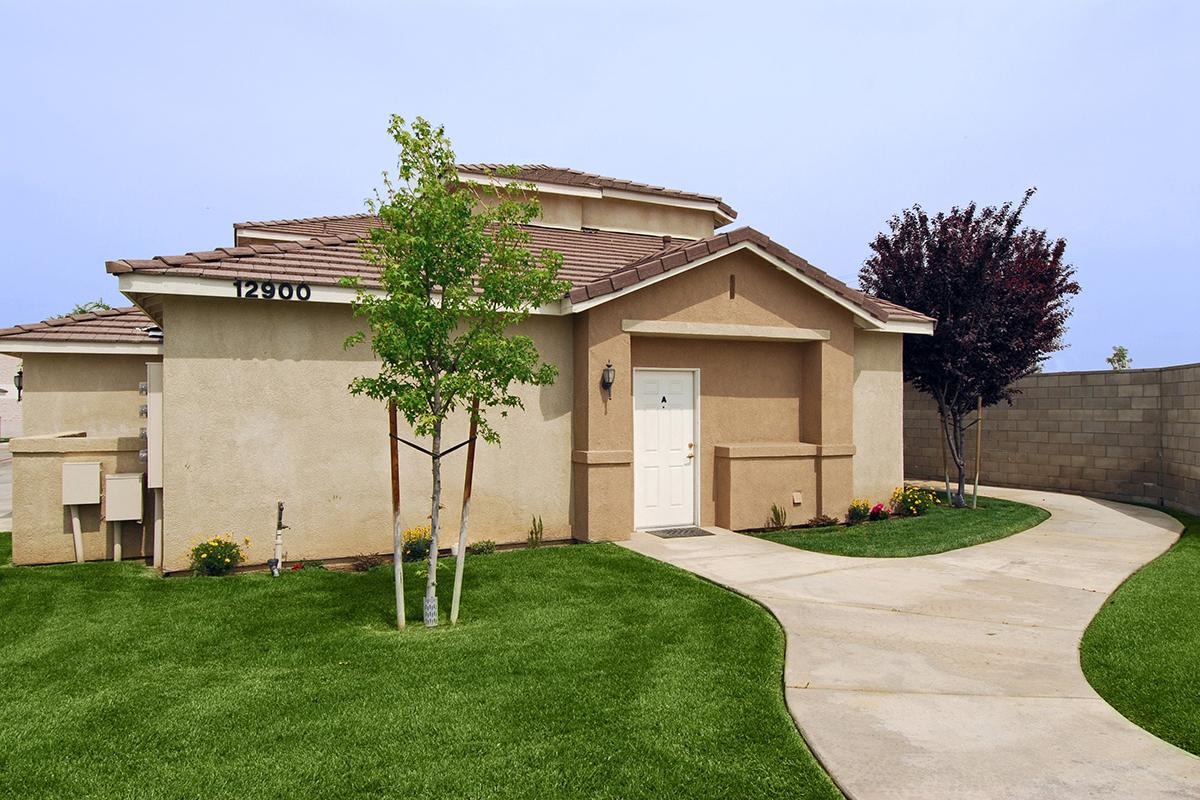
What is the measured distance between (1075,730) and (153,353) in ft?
41.6

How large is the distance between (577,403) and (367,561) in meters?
3.37

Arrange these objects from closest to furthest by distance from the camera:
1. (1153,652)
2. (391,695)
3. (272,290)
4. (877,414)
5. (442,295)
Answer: (391,695) < (1153,652) < (442,295) < (272,290) < (877,414)

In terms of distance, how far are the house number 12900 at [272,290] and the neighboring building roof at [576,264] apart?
0.06 metres

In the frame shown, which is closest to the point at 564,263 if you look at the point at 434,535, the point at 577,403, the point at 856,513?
the point at 577,403

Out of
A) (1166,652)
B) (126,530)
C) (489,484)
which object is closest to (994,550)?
(1166,652)

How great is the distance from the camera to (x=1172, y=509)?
12.9 metres

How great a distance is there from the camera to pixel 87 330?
1187 cm

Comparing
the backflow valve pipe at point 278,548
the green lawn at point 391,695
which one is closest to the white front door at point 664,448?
the green lawn at point 391,695

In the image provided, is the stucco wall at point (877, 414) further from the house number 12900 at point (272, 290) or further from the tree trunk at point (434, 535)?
the house number 12900 at point (272, 290)

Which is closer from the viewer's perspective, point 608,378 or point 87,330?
point 608,378

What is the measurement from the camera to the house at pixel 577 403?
8492 mm

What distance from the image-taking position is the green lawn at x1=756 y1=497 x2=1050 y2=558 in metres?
9.60

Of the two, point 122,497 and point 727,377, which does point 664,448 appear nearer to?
point 727,377

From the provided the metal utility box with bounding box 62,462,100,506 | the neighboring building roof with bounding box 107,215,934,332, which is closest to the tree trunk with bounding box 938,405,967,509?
the neighboring building roof with bounding box 107,215,934,332
